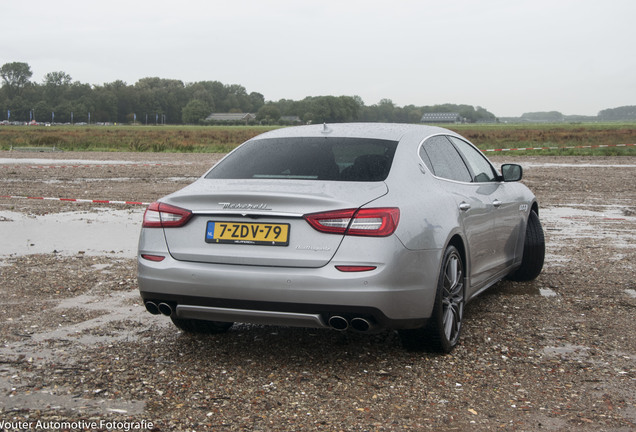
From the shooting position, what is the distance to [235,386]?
4.24 m

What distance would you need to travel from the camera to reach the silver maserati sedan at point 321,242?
4266 mm

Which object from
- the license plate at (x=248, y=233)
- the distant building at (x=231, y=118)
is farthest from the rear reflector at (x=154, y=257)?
the distant building at (x=231, y=118)

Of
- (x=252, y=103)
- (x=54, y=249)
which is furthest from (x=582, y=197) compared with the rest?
(x=252, y=103)

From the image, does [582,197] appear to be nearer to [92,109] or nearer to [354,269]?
[354,269]

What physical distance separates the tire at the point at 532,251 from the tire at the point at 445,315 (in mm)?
2156

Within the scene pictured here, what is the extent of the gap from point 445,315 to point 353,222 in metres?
1.11

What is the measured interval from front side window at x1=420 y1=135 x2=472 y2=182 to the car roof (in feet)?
0.31

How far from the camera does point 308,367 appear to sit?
183 inches

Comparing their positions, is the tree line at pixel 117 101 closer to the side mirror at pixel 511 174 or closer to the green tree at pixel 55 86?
the green tree at pixel 55 86

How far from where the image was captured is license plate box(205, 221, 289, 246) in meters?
4.34

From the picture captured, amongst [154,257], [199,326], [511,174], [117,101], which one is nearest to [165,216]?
[154,257]

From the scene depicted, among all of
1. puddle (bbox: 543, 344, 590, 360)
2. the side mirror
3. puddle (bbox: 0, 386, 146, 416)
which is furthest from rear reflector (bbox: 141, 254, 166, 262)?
the side mirror

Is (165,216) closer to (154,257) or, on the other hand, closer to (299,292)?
(154,257)

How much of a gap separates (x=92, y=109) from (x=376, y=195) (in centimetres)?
19498
